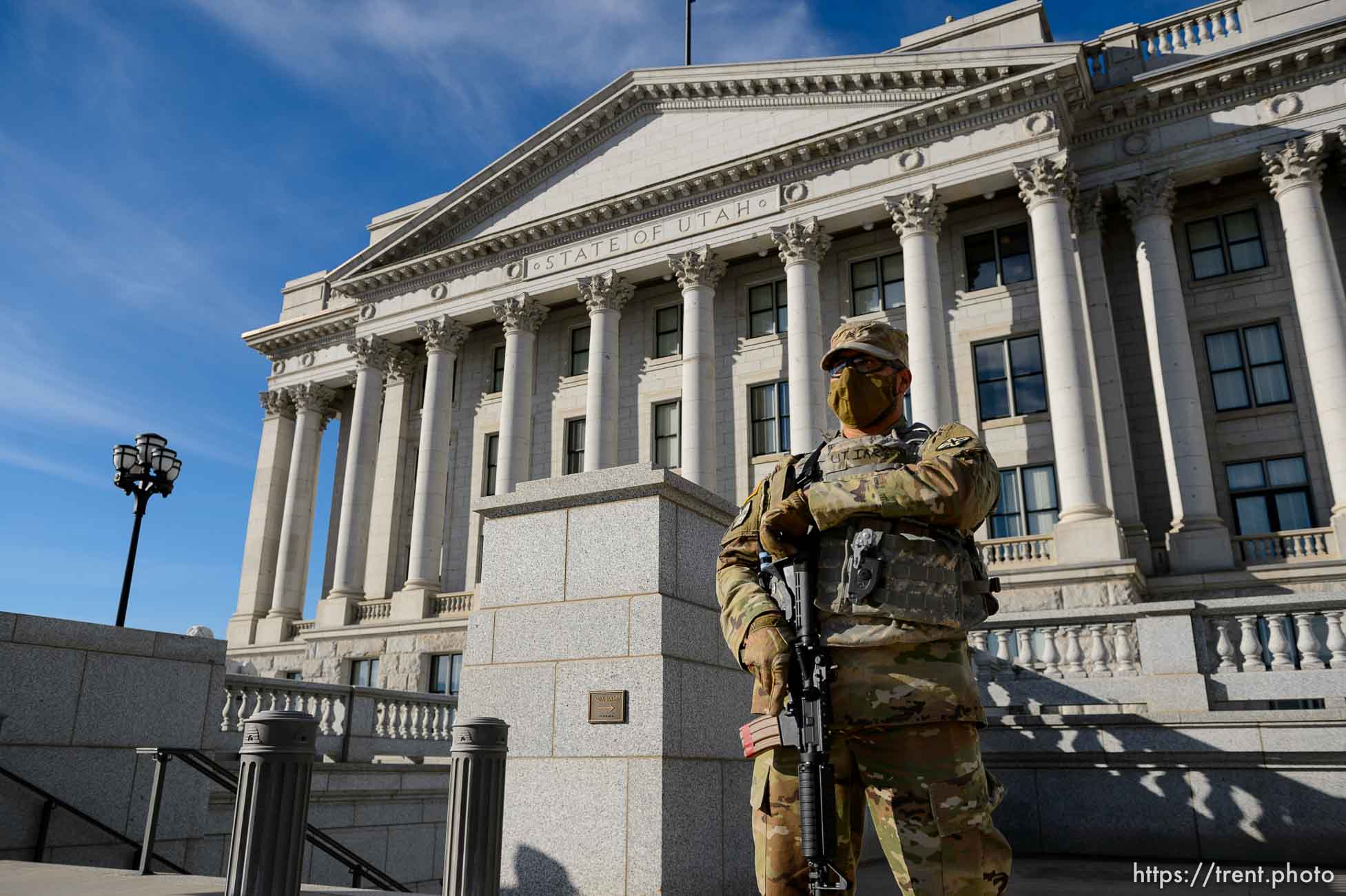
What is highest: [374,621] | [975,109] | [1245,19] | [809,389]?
[1245,19]

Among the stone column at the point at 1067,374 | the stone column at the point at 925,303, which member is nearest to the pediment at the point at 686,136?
the stone column at the point at 925,303

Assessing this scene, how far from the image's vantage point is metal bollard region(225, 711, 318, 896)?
473 centimetres

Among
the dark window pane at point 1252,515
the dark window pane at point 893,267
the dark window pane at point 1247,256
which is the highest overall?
the dark window pane at point 893,267

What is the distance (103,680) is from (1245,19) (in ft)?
90.2

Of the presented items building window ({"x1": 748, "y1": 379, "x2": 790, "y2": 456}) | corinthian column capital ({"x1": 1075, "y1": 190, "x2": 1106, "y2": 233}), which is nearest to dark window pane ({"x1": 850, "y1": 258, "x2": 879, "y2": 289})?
building window ({"x1": 748, "y1": 379, "x2": 790, "y2": 456})

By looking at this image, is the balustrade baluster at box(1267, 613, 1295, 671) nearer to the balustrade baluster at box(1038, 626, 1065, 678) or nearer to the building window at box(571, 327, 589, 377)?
the balustrade baluster at box(1038, 626, 1065, 678)

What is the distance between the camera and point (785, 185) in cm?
2659

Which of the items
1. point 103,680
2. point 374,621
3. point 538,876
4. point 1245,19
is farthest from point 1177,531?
point 374,621

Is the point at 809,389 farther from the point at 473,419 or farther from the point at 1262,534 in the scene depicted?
the point at 473,419

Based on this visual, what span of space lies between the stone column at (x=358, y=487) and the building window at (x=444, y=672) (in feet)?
13.2

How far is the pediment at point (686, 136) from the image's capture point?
23.9 meters

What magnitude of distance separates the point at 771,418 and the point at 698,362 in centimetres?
270

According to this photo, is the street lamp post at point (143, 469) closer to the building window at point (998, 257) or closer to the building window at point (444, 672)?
the building window at point (444, 672)

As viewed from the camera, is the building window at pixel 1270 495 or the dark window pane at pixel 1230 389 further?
the dark window pane at pixel 1230 389
